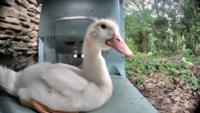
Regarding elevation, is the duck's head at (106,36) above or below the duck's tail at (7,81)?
above

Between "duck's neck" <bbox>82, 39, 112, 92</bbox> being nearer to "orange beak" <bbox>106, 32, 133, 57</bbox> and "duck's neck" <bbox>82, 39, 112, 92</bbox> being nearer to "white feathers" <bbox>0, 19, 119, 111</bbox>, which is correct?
"white feathers" <bbox>0, 19, 119, 111</bbox>

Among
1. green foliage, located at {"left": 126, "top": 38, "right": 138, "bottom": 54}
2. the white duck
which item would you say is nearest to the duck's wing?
the white duck

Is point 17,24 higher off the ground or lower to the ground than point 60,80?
higher

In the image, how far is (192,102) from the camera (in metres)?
0.52

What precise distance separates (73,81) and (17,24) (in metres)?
0.38

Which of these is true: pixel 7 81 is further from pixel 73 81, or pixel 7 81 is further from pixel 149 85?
pixel 149 85

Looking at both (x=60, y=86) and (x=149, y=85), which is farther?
(x=149, y=85)

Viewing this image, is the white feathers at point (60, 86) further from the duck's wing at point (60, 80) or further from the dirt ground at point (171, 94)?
the dirt ground at point (171, 94)

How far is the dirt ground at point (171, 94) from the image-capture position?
53cm

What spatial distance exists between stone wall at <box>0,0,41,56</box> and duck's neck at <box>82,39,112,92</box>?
0.30 m

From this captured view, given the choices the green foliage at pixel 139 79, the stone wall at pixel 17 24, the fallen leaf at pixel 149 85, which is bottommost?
the fallen leaf at pixel 149 85

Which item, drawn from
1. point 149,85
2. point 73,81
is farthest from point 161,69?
point 73,81

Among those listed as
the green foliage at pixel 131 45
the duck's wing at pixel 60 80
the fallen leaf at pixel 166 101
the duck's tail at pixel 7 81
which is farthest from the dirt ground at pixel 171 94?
the duck's tail at pixel 7 81

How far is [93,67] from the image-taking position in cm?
70
